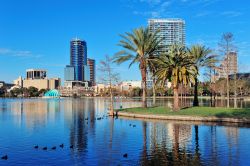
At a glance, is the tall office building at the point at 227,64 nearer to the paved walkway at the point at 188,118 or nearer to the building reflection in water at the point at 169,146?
the paved walkway at the point at 188,118

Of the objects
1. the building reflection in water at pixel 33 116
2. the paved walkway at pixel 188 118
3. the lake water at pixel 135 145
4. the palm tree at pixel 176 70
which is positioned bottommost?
the lake water at pixel 135 145

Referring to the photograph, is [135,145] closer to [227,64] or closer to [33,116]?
[227,64]

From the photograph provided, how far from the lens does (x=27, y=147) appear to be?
27375 millimetres

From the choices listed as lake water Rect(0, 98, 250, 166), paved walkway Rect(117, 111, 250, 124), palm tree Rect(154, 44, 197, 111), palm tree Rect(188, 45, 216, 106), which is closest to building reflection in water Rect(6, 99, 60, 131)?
lake water Rect(0, 98, 250, 166)

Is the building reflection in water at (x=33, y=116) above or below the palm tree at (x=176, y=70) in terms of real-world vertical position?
below

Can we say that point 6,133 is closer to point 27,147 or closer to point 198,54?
point 27,147

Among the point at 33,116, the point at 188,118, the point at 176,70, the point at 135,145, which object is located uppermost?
the point at 176,70

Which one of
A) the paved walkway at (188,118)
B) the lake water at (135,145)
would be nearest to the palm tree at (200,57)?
the paved walkway at (188,118)

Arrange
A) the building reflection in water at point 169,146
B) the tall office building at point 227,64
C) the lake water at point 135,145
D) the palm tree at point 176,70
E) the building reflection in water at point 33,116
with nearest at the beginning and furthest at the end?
the building reflection in water at point 169,146 < the lake water at point 135,145 < the building reflection in water at point 33,116 < the palm tree at point 176,70 < the tall office building at point 227,64

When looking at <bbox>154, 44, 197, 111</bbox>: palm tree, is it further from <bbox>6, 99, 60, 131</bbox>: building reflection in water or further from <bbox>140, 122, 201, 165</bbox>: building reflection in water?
<bbox>6, 99, 60, 131</bbox>: building reflection in water

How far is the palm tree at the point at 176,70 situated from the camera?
2067 inches

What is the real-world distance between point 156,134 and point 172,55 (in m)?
22.5

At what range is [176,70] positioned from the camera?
52312 millimetres

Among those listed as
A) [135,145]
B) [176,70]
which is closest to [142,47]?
[176,70]
